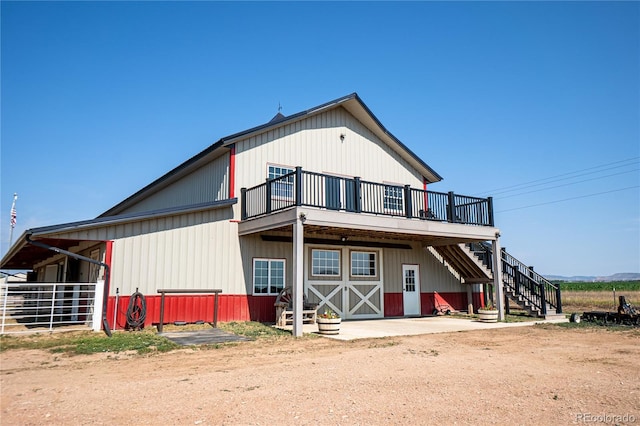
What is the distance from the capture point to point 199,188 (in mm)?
17500

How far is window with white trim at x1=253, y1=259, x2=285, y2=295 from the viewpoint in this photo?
15.0 meters

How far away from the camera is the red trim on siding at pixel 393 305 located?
17.9 m

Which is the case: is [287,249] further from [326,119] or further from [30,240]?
[30,240]

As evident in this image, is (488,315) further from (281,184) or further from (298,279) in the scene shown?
(281,184)

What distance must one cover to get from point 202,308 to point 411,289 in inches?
348

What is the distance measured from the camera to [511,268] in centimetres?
1791

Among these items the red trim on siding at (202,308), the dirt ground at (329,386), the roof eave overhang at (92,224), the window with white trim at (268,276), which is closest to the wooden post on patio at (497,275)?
the dirt ground at (329,386)

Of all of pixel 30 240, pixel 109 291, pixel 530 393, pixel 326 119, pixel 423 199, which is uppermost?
pixel 326 119

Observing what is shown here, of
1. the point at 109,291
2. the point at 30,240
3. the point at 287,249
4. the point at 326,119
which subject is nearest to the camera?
the point at 30,240

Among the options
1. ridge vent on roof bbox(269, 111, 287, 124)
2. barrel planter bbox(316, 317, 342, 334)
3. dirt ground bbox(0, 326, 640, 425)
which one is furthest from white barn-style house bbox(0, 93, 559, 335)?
dirt ground bbox(0, 326, 640, 425)

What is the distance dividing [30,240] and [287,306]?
7122mm

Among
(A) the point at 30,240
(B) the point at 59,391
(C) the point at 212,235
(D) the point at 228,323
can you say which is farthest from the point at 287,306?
(B) the point at 59,391

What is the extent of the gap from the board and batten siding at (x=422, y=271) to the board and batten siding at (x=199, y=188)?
6.93 m

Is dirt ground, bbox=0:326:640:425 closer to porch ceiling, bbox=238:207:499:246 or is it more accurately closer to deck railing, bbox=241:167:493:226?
porch ceiling, bbox=238:207:499:246
